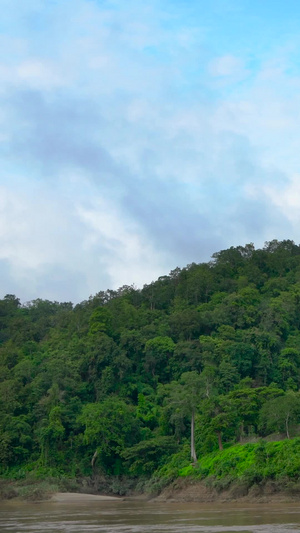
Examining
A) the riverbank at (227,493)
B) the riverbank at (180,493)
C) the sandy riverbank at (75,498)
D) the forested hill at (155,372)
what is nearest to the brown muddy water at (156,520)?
the riverbank at (227,493)

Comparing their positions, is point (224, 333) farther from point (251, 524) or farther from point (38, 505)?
point (251, 524)

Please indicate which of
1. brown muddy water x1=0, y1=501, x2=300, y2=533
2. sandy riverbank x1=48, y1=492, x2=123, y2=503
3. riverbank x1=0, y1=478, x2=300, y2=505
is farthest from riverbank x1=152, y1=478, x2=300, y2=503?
sandy riverbank x1=48, y1=492, x2=123, y2=503

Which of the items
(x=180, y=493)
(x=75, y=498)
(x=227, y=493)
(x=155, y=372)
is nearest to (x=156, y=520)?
(x=227, y=493)

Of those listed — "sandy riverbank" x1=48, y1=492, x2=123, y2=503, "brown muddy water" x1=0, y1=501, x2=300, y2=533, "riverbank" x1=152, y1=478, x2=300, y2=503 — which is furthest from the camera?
"sandy riverbank" x1=48, y1=492, x2=123, y2=503

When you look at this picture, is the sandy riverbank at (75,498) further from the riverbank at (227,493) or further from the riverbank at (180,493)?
the riverbank at (227,493)

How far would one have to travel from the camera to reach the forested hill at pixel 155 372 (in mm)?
49344

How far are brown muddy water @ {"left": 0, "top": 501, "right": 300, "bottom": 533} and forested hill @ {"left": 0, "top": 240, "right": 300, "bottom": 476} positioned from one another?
11204 millimetres

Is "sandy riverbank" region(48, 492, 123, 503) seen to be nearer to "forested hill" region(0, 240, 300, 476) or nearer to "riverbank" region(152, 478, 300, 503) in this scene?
"riverbank" region(152, 478, 300, 503)

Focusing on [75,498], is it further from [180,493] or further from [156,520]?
[156,520]

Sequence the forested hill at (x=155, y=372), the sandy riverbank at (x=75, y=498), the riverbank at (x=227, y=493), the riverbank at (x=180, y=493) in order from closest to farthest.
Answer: the riverbank at (x=227, y=493)
the riverbank at (x=180, y=493)
the sandy riverbank at (x=75, y=498)
the forested hill at (x=155, y=372)

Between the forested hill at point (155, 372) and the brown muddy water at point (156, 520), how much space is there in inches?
441

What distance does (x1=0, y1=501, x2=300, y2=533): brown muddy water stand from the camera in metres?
24.3

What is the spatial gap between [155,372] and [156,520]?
37.3 m

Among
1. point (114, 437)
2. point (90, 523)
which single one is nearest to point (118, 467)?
point (114, 437)
